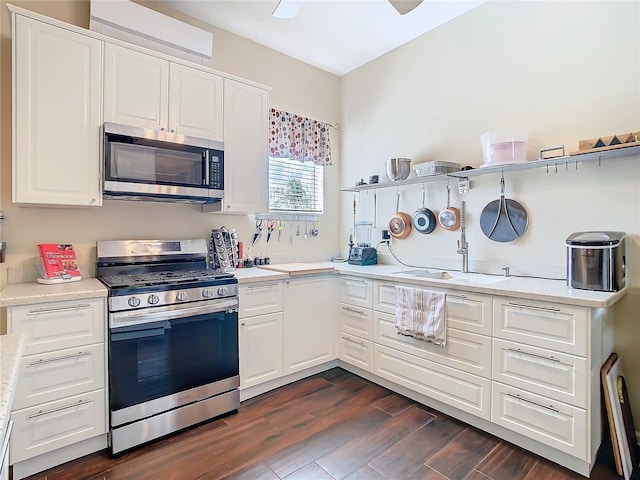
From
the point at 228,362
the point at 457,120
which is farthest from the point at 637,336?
the point at 228,362

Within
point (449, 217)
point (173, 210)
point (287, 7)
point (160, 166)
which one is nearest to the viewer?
point (287, 7)

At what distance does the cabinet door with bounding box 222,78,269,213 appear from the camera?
2.74m

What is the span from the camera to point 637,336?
2080 millimetres

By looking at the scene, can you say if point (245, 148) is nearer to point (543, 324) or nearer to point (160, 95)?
point (160, 95)

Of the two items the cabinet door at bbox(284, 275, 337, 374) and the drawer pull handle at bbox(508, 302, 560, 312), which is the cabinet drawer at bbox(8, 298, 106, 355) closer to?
the cabinet door at bbox(284, 275, 337, 374)

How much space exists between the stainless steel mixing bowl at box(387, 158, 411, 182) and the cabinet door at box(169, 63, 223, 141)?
4.62ft

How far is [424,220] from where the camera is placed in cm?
304

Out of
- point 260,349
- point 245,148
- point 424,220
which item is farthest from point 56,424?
point 424,220

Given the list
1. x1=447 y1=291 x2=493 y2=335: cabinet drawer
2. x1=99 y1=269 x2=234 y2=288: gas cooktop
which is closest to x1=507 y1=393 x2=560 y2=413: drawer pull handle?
x1=447 y1=291 x2=493 y2=335: cabinet drawer

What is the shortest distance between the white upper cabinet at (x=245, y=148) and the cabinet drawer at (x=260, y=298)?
62 centimetres

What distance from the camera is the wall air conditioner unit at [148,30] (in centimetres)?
223

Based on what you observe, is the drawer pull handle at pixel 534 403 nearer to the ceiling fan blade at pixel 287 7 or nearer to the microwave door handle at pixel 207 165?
the microwave door handle at pixel 207 165

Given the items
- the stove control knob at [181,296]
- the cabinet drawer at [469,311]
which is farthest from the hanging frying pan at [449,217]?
the stove control knob at [181,296]

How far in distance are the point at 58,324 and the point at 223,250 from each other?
1.21m
